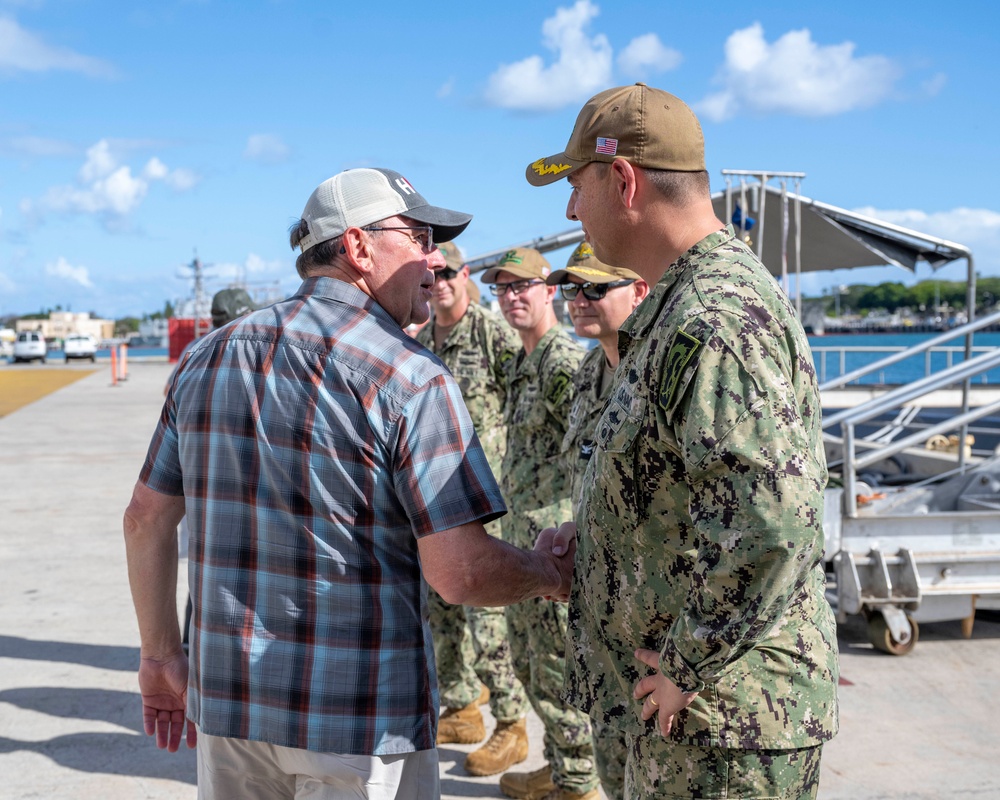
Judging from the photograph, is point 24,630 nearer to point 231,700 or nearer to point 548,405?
point 548,405

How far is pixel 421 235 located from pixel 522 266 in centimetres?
222

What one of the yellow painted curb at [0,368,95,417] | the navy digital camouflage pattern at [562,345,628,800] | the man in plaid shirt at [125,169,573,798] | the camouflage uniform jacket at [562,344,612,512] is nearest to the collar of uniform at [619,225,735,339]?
the man in plaid shirt at [125,169,573,798]

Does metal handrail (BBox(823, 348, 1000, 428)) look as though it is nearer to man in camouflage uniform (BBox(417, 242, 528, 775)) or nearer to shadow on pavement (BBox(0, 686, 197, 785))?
man in camouflage uniform (BBox(417, 242, 528, 775))

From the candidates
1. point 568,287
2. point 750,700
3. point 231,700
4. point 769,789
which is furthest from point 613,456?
point 568,287

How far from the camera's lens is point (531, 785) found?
3.91 metres

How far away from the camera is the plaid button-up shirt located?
1.98m

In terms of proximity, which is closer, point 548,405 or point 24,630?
point 548,405

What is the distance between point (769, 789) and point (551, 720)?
193cm

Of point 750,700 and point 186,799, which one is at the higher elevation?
point 750,700

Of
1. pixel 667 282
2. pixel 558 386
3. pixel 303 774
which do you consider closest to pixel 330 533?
pixel 303 774

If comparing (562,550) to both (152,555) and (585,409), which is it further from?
(585,409)

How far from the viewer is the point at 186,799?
156 inches

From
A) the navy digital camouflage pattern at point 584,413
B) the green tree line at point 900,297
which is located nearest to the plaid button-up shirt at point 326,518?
the navy digital camouflage pattern at point 584,413

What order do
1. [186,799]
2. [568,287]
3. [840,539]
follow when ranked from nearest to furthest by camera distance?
[568,287], [186,799], [840,539]
